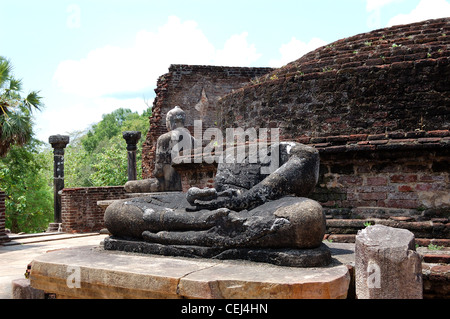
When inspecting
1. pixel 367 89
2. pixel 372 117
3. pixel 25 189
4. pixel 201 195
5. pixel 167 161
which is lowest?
pixel 25 189

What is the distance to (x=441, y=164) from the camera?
507cm

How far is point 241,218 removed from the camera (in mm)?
3297

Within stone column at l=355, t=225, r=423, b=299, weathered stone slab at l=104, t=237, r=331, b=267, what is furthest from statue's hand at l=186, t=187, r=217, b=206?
stone column at l=355, t=225, r=423, b=299

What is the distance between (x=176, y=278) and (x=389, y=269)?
1.32 m

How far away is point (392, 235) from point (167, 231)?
1.69m

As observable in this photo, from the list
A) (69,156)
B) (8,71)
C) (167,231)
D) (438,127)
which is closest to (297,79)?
(438,127)

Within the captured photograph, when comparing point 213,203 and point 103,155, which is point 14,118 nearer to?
point 213,203

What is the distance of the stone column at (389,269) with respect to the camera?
2789mm

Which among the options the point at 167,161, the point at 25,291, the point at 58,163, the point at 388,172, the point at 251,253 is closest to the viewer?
the point at 251,253

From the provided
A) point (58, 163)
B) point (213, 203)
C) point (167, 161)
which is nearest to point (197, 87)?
point (58, 163)

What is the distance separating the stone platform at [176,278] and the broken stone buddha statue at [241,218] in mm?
92

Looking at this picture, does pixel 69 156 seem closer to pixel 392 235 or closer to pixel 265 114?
pixel 265 114

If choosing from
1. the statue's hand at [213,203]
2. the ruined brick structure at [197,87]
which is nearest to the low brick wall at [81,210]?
the ruined brick structure at [197,87]

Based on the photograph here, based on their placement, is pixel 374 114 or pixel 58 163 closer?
pixel 374 114
